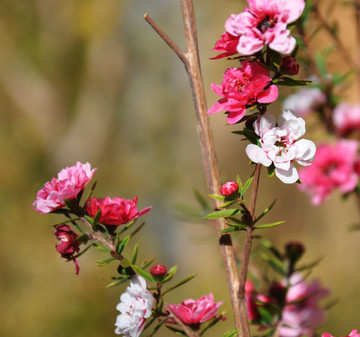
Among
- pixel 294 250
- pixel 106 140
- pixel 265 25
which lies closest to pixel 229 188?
pixel 265 25

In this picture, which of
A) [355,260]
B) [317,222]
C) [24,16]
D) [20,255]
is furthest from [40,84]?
[355,260]

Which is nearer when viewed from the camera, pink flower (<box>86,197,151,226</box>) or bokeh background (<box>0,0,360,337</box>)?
pink flower (<box>86,197,151,226</box>)

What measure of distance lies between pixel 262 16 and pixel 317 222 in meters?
3.86

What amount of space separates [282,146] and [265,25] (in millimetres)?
89

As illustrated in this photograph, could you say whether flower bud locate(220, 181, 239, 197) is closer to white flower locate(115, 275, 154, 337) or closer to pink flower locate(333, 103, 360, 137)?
white flower locate(115, 275, 154, 337)

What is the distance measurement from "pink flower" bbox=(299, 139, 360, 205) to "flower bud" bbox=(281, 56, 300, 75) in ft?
1.40

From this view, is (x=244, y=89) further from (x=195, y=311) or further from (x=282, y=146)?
(x=195, y=311)

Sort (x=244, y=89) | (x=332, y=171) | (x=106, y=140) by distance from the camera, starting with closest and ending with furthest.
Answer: (x=244, y=89) < (x=332, y=171) < (x=106, y=140)

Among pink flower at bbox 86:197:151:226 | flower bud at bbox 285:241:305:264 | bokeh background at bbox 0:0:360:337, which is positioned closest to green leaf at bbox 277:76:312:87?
pink flower at bbox 86:197:151:226

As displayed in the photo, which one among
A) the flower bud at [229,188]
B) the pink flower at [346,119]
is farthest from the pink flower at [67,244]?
the pink flower at [346,119]

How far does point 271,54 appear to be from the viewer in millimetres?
338

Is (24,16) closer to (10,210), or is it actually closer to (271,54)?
(10,210)

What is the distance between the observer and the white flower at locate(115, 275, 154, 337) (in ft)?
1.13

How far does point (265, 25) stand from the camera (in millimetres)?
332
